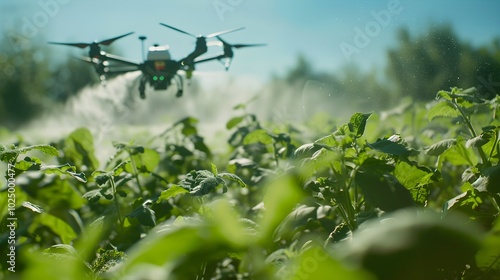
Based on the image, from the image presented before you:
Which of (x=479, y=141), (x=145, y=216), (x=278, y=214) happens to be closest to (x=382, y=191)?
(x=479, y=141)

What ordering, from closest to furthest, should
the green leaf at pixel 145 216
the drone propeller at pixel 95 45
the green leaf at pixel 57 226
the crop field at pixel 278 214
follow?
the crop field at pixel 278 214 < the green leaf at pixel 145 216 < the green leaf at pixel 57 226 < the drone propeller at pixel 95 45

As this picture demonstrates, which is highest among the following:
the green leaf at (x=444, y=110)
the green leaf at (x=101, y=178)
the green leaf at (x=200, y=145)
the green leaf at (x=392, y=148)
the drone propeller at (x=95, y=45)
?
the drone propeller at (x=95, y=45)

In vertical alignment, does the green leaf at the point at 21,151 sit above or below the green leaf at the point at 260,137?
above

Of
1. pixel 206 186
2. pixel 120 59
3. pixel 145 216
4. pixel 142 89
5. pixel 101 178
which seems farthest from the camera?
pixel 142 89

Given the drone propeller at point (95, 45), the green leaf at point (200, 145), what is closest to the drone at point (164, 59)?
the drone propeller at point (95, 45)

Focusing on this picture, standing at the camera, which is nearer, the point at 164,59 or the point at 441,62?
the point at 441,62

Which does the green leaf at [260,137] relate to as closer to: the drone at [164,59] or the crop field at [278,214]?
the crop field at [278,214]

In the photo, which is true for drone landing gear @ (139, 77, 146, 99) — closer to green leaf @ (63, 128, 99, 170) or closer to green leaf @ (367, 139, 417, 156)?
green leaf @ (63, 128, 99, 170)

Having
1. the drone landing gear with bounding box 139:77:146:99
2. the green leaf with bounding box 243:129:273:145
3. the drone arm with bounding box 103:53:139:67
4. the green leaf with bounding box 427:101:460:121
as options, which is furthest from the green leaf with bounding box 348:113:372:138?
the drone landing gear with bounding box 139:77:146:99

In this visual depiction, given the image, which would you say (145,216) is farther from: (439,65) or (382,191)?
(439,65)
